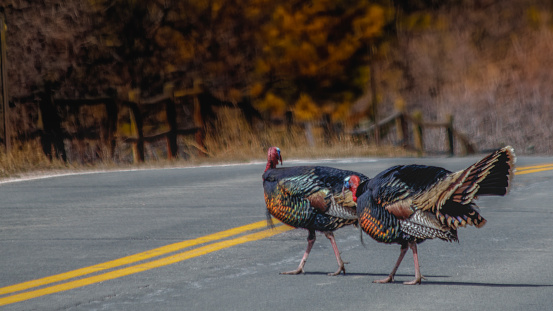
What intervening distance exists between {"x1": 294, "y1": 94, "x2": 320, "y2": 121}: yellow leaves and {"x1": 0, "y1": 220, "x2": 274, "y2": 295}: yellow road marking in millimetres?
18696

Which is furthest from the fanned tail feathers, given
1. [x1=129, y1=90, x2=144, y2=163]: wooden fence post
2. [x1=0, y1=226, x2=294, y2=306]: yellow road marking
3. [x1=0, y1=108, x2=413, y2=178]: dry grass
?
[x1=129, y1=90, x2=144, y2=163]: wooden fence post

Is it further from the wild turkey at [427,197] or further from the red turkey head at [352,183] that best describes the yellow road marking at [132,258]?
the wild turkey at [427,197]

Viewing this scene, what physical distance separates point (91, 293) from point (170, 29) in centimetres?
2317

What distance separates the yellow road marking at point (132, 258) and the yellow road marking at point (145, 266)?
176mm

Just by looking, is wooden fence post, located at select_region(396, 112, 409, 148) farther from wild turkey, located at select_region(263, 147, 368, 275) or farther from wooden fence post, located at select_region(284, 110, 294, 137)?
wild turkey, located at select_region(263, 147, 368, 275)

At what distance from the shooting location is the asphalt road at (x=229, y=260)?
7000mm

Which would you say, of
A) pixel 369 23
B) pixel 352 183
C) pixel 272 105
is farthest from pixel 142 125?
pixel 352 183

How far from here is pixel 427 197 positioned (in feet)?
19.6

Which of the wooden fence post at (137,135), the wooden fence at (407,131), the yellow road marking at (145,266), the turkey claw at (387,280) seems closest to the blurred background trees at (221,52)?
the wooden fence at (407,131)

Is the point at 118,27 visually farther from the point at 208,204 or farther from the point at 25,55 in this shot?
the point at 208,204

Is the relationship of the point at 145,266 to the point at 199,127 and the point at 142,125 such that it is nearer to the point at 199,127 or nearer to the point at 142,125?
the point at 199,127

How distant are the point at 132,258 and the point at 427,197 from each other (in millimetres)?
3742

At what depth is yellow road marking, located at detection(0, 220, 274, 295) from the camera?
7764 mm

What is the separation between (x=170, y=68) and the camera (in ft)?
98.7
